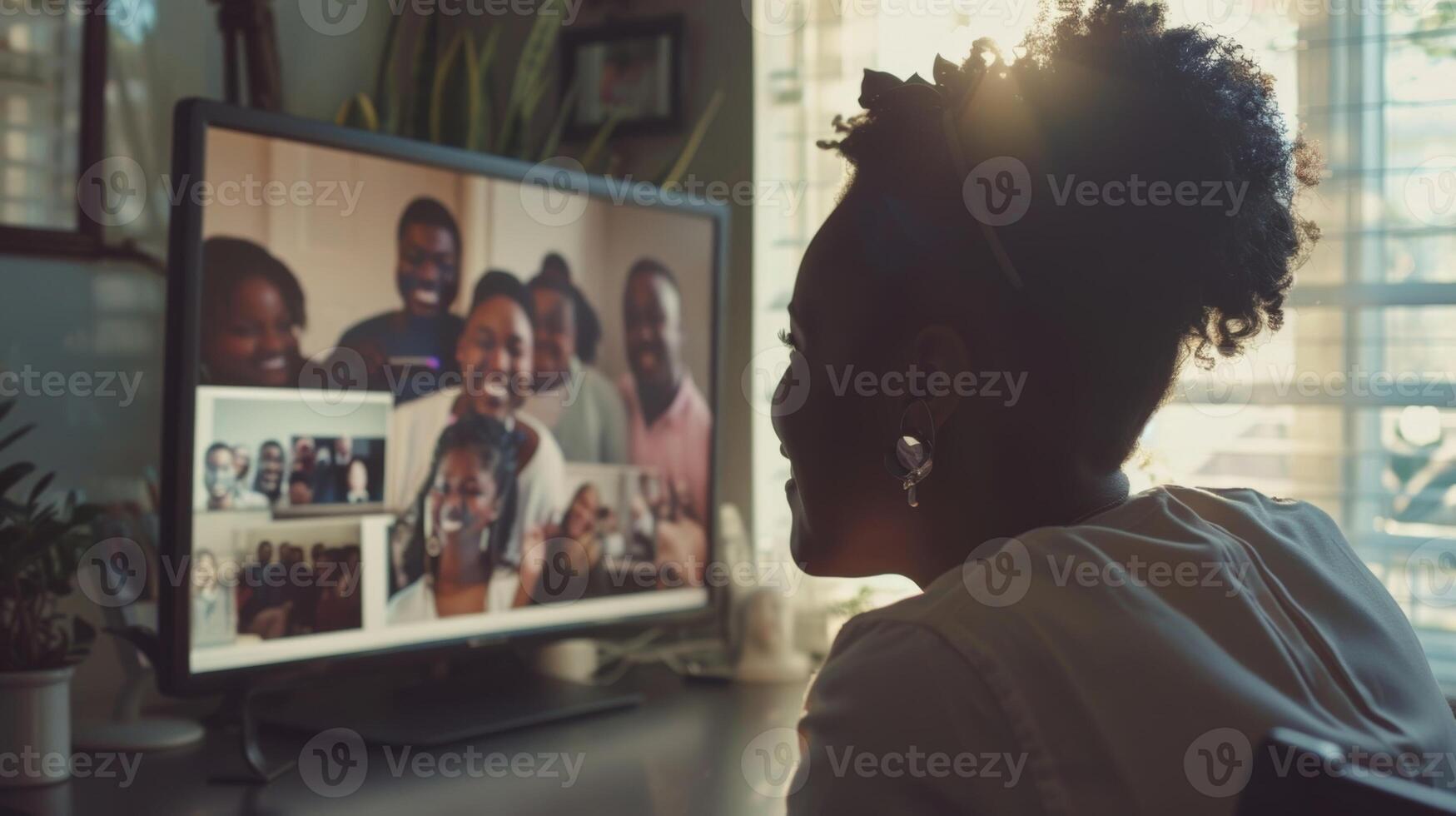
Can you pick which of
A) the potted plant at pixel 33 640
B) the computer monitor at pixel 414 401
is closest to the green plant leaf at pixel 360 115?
the computer monitor at pixel 414 401

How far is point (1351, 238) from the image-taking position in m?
1.75

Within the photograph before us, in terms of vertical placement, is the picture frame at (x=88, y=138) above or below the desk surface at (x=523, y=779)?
above

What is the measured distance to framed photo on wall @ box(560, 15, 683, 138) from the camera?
2119 mm

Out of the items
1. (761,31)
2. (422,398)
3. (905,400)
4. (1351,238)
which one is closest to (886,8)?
(761,31)

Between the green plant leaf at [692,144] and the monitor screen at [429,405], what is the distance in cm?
24

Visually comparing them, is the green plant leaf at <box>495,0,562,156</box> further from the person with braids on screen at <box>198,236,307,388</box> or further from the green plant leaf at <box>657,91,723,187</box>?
the person with braids on screen at <box>198,236,307,388</box>

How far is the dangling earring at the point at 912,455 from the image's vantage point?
80 centimetres

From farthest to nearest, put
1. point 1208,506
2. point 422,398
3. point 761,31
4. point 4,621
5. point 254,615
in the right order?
1. point 761,31
2. point 422,398
3. point 254,615
4. point 4,621
5. point 1208,506

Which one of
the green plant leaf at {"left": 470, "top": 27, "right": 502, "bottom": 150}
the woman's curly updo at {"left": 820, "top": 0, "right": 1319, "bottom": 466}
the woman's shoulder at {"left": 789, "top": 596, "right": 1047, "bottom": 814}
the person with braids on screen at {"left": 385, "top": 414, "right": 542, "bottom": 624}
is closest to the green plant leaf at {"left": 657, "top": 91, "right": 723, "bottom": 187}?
Answer: the green plant leaf at {"left": 470, "top": 27, "right": 502, "bottom": 150}

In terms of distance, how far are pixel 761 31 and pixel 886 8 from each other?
0.73 ft

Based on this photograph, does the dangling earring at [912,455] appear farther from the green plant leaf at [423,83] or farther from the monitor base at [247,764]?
the green plant leaf at [423,83]

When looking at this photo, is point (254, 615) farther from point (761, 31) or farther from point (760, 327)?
point (761, 31)

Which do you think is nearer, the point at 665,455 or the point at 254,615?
the point at 254,615

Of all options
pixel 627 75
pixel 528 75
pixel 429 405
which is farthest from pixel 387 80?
pixel 429 405
